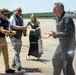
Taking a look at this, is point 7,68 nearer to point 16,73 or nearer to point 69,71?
point 16,73

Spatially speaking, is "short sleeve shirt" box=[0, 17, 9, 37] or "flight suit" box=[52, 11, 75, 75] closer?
"flight suit" box=[52, 11, 75, 75]

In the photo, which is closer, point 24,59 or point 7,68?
point 7,68

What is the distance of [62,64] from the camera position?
6379 millimetres

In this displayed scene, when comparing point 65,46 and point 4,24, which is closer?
point 65,46

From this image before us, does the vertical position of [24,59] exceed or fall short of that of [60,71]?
it falls short

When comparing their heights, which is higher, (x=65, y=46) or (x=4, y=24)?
(x=4, y=24)

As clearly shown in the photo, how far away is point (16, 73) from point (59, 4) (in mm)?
Result: 3013

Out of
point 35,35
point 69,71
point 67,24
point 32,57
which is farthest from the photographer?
point 32,57

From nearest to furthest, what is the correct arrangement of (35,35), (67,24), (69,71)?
1. (67,24)
2. (69,71)
3. (35,35)

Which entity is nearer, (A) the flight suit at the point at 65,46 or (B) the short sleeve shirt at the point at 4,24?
(A) the flight suit at the point at 65,46

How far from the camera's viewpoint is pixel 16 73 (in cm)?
836

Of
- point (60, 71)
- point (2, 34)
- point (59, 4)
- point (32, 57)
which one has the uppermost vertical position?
point (59, 4)

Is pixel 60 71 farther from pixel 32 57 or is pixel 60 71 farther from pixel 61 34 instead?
pixel 32 57

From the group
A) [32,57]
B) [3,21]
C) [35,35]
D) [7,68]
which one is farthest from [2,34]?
[32,57]
